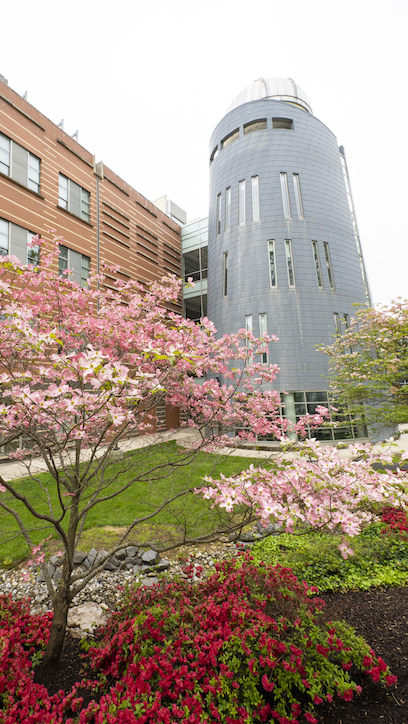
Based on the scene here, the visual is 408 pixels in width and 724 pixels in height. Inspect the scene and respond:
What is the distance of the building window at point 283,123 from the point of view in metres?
18.4

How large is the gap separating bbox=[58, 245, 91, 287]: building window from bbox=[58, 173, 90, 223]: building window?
7.49 ft

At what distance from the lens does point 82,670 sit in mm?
2865

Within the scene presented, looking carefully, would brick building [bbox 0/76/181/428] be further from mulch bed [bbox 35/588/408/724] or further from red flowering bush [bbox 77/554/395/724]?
red flowering bush [bbox 77/554/395/724]

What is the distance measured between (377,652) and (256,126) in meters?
24.3

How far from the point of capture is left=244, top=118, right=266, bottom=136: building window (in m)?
18.8

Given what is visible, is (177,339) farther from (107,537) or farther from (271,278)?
(271,278)

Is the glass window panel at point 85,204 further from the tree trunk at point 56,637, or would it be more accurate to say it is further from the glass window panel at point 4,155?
the tree trunk at point 56,637

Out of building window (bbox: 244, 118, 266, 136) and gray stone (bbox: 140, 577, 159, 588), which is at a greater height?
building window (bbox: 244, 118, 266, 136)

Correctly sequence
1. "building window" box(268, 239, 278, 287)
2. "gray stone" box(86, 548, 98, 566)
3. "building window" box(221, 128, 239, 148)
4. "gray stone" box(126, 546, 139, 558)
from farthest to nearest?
"building window" box(221, 128, 239, 148) → "building window" box(268, 239, 278, 287) → "gray stone" box(126, 546, 139, 558) → "gray stone" box(86, 548, 98, 566)

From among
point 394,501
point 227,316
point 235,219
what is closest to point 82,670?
point 394,501

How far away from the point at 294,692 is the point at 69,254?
709 inches

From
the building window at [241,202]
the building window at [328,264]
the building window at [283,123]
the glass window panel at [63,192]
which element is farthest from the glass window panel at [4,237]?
the building window at [283,123]

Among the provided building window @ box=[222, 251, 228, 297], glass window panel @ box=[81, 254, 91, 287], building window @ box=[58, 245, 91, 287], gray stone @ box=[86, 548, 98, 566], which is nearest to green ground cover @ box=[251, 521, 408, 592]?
gray stone @ box=[86, 548, 98, 566]

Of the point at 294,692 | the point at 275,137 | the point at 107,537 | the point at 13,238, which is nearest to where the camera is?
the point at 294,692
